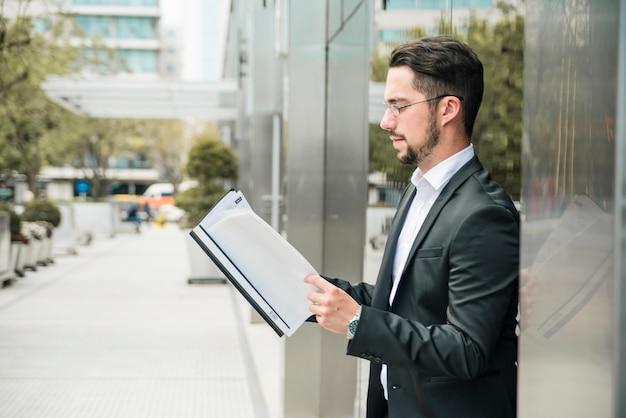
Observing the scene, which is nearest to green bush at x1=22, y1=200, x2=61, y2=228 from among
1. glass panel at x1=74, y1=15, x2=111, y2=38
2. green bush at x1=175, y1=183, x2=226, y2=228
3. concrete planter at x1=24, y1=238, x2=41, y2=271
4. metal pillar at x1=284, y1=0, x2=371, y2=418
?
concrete planter at x1=24, y1=238, x2=41, y2=271

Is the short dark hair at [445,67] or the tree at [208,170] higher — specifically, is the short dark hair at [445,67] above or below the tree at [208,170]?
above

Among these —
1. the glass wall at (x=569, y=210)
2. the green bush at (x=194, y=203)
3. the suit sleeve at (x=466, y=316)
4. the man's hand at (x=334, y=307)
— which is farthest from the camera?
the green bush at (x=194, y=203)

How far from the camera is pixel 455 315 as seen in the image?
192 cm

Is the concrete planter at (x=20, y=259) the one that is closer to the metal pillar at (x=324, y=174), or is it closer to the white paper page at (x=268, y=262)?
the metal pillar at (x=324, y=174)

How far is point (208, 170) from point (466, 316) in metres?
15.0

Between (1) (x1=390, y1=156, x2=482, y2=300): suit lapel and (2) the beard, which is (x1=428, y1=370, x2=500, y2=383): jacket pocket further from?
(2) the beard

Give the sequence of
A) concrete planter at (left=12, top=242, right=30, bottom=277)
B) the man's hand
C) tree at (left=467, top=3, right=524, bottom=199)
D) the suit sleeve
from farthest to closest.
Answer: concrete planter at (left=12, top=242, right=30, bottom=277) → tree at (left=467, top=3, right=524, bottom=199) → the man's hand → the suit sleeve

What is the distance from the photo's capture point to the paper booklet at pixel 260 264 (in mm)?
2184

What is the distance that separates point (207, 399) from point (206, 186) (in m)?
9.81

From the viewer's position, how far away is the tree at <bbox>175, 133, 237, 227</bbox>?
1614cm

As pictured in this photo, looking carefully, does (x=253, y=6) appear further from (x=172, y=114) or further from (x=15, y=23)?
(x=172, y=114)

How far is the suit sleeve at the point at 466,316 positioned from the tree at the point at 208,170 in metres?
14.1

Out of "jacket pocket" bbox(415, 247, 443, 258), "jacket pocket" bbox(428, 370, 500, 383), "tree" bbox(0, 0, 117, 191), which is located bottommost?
"jacket pocket" bbox(428, 370, 500, 383)

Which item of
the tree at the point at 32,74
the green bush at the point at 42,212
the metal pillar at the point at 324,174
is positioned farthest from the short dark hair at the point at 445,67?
the green bush at the point at 42,212
